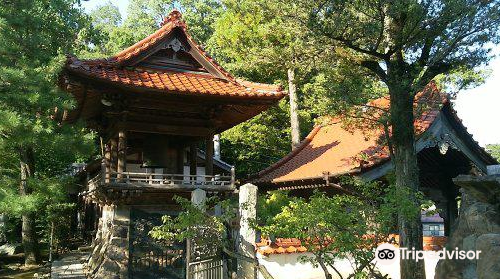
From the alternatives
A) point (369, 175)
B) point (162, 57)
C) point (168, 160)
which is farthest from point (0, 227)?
point (369, 175)

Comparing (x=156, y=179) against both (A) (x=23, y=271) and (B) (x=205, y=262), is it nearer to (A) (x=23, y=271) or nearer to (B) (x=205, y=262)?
(B) (x=205, y=262)

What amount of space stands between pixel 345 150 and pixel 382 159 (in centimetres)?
274

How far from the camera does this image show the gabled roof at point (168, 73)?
1026cm

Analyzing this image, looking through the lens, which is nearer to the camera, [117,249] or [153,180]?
[153,180]

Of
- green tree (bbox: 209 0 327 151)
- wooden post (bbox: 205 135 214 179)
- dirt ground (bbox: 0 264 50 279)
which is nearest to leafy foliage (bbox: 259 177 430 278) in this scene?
green tree (bbox: 209 0 327 151)

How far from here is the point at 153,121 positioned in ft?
38.8

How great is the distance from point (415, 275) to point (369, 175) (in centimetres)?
382

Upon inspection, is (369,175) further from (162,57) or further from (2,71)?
(2,71)

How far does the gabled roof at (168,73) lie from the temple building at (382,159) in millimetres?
2666

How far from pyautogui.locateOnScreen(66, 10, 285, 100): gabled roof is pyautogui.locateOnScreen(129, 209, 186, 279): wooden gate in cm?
350

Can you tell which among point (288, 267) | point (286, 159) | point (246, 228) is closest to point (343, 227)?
point (246, 228)

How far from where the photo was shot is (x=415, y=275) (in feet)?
26.4

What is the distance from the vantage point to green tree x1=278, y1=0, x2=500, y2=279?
8.20 m

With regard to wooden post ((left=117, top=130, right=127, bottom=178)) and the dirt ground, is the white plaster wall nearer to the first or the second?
wooden post ((left=117, top=130, right=127, bottom=178))
